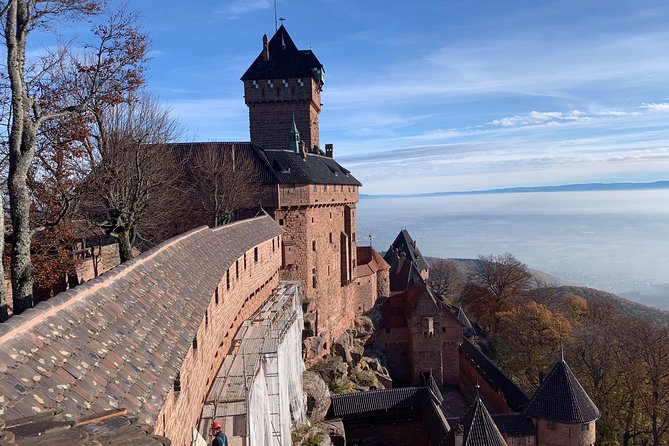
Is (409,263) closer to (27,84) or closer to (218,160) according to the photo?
(218,160)

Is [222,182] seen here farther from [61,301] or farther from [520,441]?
[520,441]

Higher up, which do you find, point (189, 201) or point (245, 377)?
point (189, 201)

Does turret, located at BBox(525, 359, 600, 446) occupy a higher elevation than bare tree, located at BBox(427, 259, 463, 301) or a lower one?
higher

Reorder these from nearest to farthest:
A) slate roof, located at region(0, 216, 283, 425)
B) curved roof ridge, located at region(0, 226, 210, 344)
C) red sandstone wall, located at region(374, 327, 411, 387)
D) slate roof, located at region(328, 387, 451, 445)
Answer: slate roof, located at region(0, 216, 283, 425) < curved roof ridge, located at region(0, 226, 210, 344) < slate roof, located at region(328, 387, 451, 445) < red sandstone wall, located at region(374, 327, 411, 387)

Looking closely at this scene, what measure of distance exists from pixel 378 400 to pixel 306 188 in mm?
12803

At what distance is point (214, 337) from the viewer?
32.7ft

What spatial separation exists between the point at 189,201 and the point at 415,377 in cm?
1990

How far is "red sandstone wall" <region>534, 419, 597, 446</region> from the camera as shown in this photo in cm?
1956

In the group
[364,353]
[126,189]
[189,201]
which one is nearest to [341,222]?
[364,353]

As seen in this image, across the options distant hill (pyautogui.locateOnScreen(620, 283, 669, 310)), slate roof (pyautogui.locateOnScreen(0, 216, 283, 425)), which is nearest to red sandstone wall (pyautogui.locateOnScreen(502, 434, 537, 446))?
slate roof (pyautogui.locateOnScreen(0, 216, 283, 425))

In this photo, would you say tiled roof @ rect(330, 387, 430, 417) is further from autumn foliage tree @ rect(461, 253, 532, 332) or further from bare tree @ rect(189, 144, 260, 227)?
autumn foliage tree @ rect(461, 253, 532, 332)

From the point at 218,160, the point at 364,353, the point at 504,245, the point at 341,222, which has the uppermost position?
the point at 218,160

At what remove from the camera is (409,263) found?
40.9 meters

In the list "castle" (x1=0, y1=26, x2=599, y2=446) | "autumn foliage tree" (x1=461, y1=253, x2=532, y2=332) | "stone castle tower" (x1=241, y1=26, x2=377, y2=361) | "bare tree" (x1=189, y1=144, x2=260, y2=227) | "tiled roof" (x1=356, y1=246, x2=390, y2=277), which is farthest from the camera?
"autumn foliage tree" (x1=461, y1=253, x2=532, y2=332)
